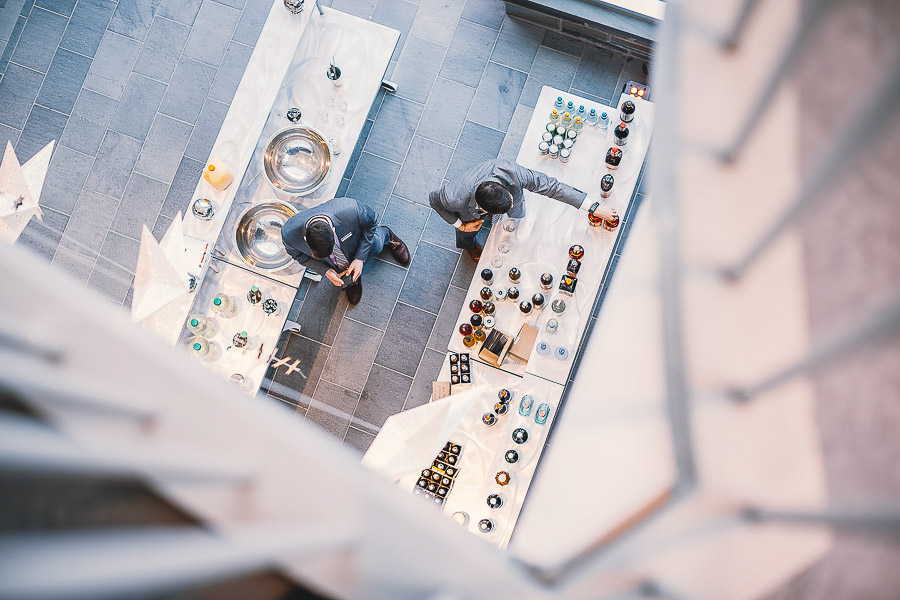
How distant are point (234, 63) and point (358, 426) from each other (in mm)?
3229

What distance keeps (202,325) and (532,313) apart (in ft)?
7.36

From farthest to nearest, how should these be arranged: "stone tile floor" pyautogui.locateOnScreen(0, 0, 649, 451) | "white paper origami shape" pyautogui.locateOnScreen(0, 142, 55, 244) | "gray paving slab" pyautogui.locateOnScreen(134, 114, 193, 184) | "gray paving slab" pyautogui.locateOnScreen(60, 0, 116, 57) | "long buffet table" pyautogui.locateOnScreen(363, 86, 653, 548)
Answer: "gray paving slab" pyautogui.locateOnScreen(60, 0, 116, 57), "gray paving slab" pyautogui.locateOnScreen(134, 114, 193, 184), "stone tile floor" pyautogui.locateOnScreen(0, 0, 649, 451), "white paper origami shape" pyautogui.locateOnScreen(0, 142, 55, 244), "long buffet table" pyautogui.locateOnScreen(363, 86, 653, 548)

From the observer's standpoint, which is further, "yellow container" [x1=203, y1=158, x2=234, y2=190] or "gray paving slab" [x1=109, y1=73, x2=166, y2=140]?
"gray paving slab" [x1=109, y1=73, x2=166, y2=140]

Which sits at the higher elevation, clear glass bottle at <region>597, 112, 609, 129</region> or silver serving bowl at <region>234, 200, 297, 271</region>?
clear glass bottle at <region>597, 112, 609, 129</region>

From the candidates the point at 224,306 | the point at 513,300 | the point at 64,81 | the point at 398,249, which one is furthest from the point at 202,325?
the point at 64,81

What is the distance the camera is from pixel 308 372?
4.80m

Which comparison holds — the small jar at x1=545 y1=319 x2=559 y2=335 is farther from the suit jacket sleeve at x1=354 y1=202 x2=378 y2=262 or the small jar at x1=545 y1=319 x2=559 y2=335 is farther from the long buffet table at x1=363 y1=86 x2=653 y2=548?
the suit jacket sleeve at x1=354 y1=202 x2=378 y2=262

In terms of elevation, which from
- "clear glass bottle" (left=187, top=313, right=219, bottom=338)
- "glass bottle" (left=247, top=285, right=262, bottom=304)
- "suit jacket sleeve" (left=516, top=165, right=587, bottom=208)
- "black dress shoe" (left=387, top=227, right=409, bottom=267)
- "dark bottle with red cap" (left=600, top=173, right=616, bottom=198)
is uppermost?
"dark bottle with red cap" (left=600, top=173, right=616, bottom=198)

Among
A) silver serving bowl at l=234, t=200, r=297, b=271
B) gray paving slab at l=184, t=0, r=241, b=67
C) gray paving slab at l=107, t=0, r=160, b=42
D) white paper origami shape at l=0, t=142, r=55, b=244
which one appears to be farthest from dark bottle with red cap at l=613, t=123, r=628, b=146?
white paper origami shape at l=0, t=142, r=55, b=244

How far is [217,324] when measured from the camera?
4.08 m

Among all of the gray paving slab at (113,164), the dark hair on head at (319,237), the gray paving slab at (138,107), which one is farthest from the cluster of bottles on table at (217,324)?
the gray paving slab at (138,107)

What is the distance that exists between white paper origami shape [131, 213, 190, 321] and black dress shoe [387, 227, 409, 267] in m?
1.51

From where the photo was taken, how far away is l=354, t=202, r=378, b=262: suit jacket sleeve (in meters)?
4.16

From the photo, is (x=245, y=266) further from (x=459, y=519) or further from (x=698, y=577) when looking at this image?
(x=698, y=577)
